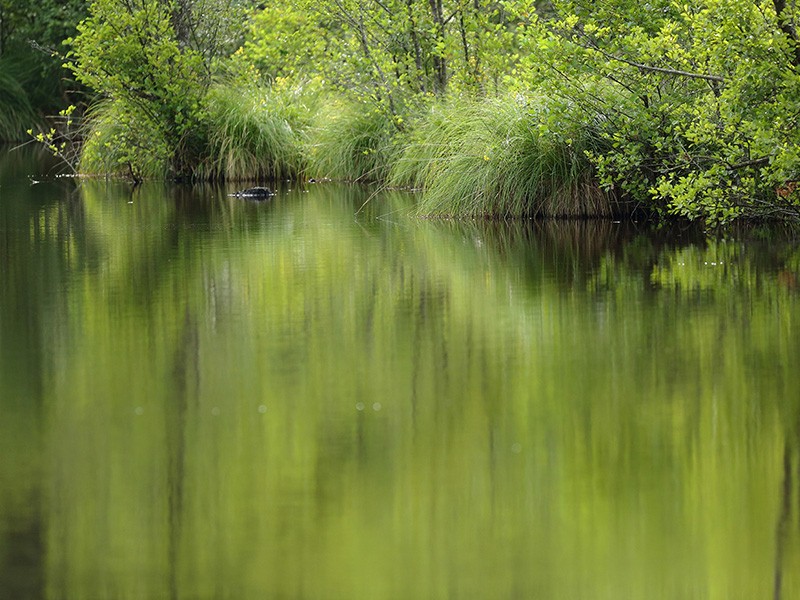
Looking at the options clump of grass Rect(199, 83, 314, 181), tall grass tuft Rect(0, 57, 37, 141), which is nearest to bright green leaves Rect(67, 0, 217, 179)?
clump of grass Rect(199, 83, 314, 181)

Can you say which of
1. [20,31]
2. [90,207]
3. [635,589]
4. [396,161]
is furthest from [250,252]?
[20,31]

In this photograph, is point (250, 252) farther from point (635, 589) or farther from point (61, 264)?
point (635, 589)

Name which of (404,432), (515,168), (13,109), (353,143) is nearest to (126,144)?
(353,143)

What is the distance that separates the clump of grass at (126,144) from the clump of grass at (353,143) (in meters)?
2.24

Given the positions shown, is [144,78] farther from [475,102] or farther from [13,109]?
[13,109]

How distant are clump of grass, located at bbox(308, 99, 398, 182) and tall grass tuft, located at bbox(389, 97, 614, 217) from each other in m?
4.20

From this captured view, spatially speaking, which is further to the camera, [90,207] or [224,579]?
[90,207]

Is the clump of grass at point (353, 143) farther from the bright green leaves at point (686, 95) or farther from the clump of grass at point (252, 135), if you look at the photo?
the bright green leaves at point (686, 95)

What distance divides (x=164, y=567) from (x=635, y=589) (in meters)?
1.25

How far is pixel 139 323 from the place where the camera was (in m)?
8.20

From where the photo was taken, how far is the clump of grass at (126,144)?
859 inches

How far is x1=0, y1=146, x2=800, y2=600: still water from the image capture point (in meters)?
4.05

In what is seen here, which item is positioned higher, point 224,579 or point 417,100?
point 417,100

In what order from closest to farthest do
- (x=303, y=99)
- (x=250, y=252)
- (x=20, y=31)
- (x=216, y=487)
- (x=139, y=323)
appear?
(x=216, y=487) < (x=139, y=323) < (x=250, y=252) < (x=303, y=99) < (x=20, y=31)
